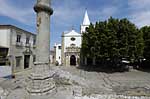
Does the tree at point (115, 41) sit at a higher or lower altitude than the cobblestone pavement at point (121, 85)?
higher

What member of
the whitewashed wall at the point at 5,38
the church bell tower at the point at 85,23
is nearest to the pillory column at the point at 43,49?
the whitewashed wall at the point at 5,38

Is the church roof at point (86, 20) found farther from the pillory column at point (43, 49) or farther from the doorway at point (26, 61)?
the pillory column at point (43, 49)

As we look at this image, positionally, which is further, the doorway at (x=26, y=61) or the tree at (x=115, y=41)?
the doorway at (x=26, y=61)

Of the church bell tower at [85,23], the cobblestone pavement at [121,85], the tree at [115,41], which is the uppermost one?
the church bell tower at [85,23]

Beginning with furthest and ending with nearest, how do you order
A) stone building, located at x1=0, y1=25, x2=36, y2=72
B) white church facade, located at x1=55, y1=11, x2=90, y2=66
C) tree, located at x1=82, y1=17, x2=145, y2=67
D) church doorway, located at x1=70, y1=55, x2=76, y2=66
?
church doorway, located at x1=70, y1=55, x2=76, y2=66, white church facade, located at x1=55, y1=11, x2=90, y2=66, tree, located at x1=82, y1=17, x2=145, y2=67, stone building, located at x1=0, y1=25, x2=36, y2=72

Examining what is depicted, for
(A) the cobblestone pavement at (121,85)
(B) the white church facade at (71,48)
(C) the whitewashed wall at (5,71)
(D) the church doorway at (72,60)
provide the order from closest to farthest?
(A) the cobblestone pavement at (121,85) → (C) the whitewashed wall at (5,71) → (B) the white church facade at (71,48) → (D) the church doorway at (72,60)

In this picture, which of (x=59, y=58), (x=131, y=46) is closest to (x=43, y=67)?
(x=131, y=46)

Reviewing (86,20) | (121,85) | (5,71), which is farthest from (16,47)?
(86,20)

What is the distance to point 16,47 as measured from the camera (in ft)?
76.4

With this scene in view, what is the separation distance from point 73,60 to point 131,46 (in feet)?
51.7

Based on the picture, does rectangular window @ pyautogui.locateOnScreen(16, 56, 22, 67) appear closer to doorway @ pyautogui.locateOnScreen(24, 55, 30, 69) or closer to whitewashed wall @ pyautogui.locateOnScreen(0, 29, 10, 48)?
doorway @ pyautogui.locateOnScreen(24, 55, 30, 69)

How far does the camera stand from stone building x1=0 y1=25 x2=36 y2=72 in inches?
829

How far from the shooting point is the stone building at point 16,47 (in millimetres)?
21062

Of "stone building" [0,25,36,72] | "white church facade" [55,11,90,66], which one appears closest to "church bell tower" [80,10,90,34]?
"white church facade" [55,11,90,66]
